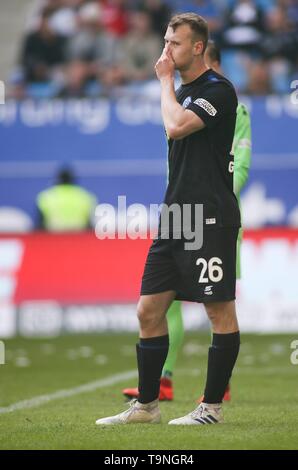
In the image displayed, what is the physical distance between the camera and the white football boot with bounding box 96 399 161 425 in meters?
6.75

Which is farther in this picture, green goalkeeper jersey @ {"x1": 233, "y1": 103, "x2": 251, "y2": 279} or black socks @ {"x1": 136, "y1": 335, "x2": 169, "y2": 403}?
green goalkeeper jersey @ {"x1": 233, "y1": 103, "x2": 251, "y2": 279}

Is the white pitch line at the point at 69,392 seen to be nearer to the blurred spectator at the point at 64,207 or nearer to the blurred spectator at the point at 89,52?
the blurred spectator at the point at 64,207

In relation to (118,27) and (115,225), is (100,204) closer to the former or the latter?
(115,225)

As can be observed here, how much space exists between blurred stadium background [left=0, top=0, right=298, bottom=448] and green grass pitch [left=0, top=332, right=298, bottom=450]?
0.92ft

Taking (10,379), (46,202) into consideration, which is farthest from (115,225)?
(10,379)

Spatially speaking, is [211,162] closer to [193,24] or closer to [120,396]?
[193,24]

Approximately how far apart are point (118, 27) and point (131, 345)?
8.90 metres

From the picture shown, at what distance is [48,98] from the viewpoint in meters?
18.3

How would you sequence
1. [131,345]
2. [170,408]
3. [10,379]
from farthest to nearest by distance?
[131,345] < [10,379] < [170,408]

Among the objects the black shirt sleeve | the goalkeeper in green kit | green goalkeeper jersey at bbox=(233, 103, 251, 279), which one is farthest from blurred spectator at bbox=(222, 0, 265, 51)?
the black shirt sleeve

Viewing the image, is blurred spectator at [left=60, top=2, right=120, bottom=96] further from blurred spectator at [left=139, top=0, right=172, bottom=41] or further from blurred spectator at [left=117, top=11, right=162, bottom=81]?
blurred spectator at [left=139, top=0, right=172, bottom=41]

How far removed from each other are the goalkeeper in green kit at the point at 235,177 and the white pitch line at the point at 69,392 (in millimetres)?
632

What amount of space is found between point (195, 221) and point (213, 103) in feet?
2.10

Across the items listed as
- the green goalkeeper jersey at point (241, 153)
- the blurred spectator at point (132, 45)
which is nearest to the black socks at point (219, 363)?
the green goalkeeper jersey at point (241, 153)
